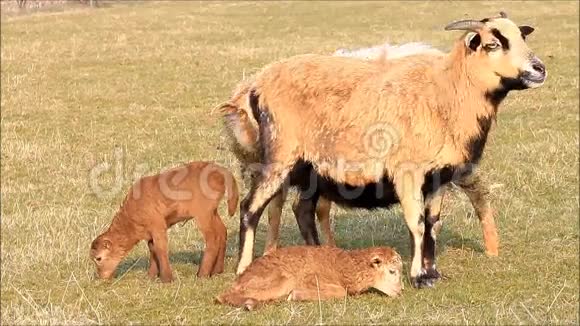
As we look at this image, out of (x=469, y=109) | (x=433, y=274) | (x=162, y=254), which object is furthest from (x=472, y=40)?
(x=162, y=254)

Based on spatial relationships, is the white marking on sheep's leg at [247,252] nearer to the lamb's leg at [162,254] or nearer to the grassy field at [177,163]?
the grassy field at [177,163]

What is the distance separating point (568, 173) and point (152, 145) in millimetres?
7551

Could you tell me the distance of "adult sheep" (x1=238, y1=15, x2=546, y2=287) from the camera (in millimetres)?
8484

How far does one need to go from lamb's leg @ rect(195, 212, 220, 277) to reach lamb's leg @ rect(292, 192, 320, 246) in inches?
55.1

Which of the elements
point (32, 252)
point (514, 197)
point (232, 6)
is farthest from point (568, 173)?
point (232, 6)

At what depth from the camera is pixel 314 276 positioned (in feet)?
26.6

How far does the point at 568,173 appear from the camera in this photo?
13.7m

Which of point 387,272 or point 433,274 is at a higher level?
point 387,272

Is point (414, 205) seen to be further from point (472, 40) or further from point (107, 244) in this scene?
point (107, 244)

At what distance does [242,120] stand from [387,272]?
7.38 ft

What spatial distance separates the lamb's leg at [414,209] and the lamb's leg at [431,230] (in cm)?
18

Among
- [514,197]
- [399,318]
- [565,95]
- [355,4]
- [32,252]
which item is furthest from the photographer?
[355,4]

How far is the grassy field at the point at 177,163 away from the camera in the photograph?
26.5ft

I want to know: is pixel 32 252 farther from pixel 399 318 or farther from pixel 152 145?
pixel 152 145
